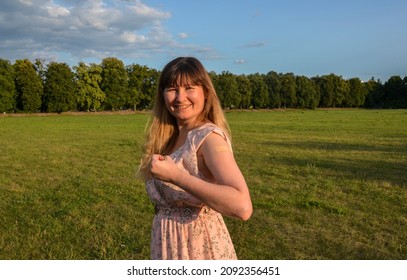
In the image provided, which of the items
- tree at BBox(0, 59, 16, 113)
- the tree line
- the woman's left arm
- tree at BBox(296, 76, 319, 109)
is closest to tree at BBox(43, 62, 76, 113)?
the tree line

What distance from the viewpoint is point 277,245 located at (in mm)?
6348

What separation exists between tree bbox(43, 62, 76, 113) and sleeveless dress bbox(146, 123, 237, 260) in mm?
74656

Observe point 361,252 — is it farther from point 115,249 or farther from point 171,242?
point 171,242

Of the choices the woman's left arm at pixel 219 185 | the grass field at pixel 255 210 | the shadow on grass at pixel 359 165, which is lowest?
the grass field at pixel 255 210

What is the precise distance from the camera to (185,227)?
8.20 feet

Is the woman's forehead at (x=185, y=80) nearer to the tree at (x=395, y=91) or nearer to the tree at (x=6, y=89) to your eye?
the tree at (x=6, y=89)

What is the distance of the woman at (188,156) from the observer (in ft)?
7.24

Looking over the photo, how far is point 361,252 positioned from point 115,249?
3.74 meters

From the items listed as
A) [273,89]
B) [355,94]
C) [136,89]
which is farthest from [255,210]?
[355,94]

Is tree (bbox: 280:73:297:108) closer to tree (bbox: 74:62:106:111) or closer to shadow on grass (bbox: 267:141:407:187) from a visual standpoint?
tree (bbox: 74:62:106:111)

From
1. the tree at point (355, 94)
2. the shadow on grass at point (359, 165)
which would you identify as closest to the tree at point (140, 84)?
the tree at point (355, 94)

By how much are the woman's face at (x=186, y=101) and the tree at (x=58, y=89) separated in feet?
245
